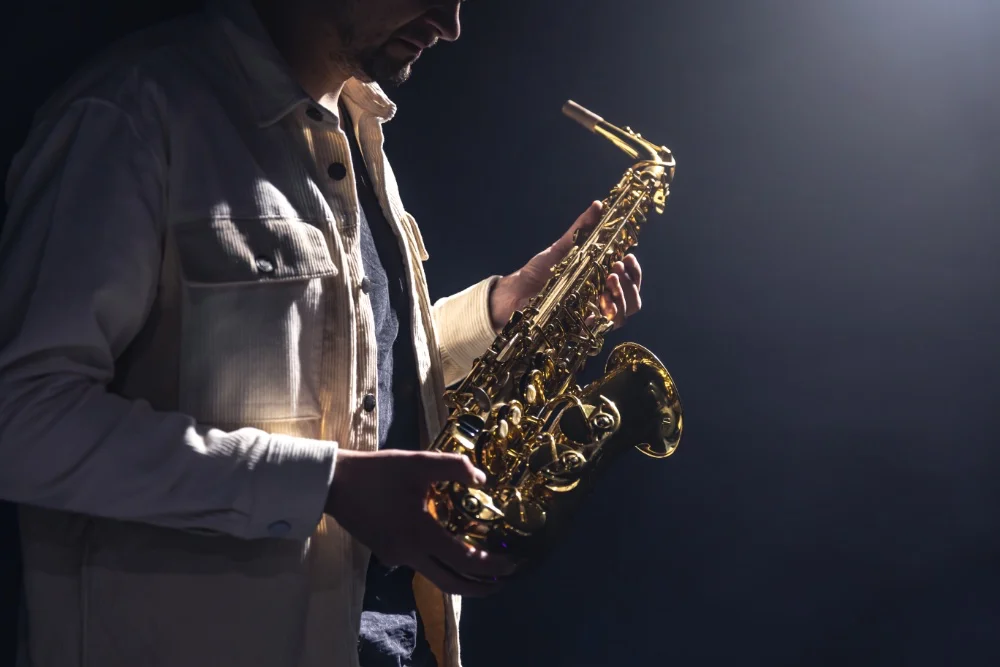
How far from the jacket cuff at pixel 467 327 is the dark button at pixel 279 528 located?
74cm

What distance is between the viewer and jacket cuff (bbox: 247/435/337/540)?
3.40 feet

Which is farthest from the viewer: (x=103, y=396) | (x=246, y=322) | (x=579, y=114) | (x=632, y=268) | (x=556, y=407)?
(x=579, y=114)

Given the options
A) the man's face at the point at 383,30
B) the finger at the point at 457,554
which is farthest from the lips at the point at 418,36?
the finger at the point at 457,554

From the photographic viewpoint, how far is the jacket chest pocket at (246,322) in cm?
111

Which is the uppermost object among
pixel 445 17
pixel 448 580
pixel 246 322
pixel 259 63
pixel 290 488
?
pixel 445 17

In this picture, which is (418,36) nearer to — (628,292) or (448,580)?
(628,292)

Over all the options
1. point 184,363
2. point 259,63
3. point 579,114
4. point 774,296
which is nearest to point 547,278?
point 579,114

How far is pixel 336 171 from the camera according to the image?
4.31 ft

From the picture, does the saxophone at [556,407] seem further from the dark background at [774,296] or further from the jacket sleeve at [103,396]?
the dark background at [774,296]

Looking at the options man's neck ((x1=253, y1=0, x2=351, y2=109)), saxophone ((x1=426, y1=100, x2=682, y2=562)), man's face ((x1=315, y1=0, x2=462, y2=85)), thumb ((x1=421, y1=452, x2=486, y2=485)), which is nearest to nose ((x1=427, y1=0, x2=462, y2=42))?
man's face ((x1=315, y1=0, x2=462, y2=85))

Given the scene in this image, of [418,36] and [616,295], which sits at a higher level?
[418,36]

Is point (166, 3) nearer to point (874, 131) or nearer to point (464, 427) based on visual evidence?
point (464, 427)

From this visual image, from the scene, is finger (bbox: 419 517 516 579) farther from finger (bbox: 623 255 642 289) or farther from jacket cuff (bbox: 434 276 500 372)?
finger (bbox: 623 255 642 289)

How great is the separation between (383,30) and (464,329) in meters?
0.63
